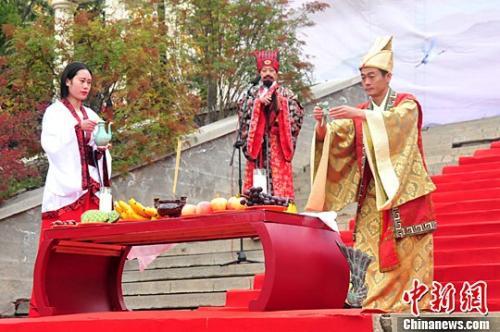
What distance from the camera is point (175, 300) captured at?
337 inches

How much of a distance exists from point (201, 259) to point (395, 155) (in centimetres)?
377

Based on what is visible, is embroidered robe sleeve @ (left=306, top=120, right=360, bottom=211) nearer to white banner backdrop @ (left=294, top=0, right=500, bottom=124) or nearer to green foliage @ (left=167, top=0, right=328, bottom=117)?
white banner backdrop @ (left=294, top=0, right=500, bottom=124)

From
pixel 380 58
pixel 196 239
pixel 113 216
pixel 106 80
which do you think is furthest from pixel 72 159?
pixel 106 80

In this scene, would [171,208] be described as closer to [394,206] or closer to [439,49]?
[394,206]

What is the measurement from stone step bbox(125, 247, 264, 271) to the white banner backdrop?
410cm

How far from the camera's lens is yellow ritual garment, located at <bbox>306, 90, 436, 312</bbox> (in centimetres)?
557

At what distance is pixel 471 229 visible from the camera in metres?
7.54

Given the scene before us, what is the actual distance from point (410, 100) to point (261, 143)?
2766mm

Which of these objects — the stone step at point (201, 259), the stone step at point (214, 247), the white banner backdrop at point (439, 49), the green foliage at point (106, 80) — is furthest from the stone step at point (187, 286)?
the white banner backdrop at point (439, 49)

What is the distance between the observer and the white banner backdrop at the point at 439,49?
38.4 feet

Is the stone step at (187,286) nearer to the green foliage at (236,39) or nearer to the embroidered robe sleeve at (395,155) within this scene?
the embroidered robe sleeve at (395,155)

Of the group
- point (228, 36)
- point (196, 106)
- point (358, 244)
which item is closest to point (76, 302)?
point (358, 244)

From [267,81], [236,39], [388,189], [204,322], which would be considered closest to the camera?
[204,322]

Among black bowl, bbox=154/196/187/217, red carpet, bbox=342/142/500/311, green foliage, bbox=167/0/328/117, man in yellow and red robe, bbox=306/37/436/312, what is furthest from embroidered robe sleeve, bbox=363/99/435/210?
green foliage, bbox=167/0/328/117
